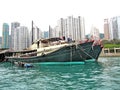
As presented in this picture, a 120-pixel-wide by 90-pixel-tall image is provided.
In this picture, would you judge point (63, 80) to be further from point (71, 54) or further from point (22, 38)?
point (22, 38)

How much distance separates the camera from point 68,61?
28.7m

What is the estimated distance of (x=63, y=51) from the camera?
28094mm

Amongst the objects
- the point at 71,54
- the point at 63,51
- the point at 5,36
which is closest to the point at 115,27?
the point at 5,36

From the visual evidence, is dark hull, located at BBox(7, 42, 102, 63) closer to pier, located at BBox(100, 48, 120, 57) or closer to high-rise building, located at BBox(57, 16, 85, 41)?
high-rise building, located at BBox(57, 16, 85, 41)

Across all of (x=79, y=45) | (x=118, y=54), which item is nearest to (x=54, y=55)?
(x=79, y=45)

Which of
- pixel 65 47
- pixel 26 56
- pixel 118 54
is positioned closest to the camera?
pixel 65 47

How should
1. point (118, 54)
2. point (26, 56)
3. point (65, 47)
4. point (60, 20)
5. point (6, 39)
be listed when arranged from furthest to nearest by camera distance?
point (6, 39), point (118, 54), point (60, 20), point (26, 56), point (65, 47)

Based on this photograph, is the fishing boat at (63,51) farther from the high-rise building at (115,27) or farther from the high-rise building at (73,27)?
the high-rise building at (115,27)

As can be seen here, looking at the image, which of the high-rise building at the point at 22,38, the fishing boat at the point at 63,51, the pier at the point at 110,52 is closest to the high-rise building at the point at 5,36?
the high-rise building at the point at 22,38

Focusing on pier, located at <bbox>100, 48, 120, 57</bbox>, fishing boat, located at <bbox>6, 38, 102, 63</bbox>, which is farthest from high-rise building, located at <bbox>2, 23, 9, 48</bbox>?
fishing boat, located at <bbox>6, 38, 102, 63</bbox>

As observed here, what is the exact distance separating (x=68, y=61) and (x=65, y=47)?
2545 mm

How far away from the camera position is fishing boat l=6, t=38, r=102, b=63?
28.0 meters

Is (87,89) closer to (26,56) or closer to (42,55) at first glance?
(42,55)

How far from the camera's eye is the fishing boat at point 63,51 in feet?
91.8
